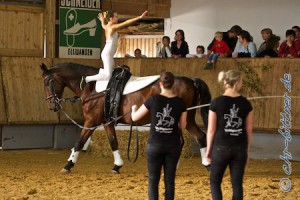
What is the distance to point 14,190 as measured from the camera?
877cm

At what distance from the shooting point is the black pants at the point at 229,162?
6.22 m

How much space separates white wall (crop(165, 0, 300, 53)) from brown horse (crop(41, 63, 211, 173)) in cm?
516

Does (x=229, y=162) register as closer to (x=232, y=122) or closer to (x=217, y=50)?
(x=232, y=122)

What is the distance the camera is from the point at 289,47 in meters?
13.0

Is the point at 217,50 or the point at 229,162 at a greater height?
the point at 217,50

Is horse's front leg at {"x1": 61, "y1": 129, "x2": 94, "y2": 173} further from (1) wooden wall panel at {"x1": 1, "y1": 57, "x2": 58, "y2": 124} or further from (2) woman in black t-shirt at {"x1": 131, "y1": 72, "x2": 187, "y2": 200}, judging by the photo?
(2) woman in black t-shirt at {"x1": 131, "y1": 72, "x2": 187, "y2": 200}

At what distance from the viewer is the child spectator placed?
13.5 metres

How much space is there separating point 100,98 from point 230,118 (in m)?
5.25

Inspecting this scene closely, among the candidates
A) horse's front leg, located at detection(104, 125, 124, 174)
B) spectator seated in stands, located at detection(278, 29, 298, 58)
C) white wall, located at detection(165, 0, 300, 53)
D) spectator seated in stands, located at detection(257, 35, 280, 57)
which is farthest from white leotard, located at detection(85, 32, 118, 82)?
white wall, located at detection(165, 0, 300, 53)

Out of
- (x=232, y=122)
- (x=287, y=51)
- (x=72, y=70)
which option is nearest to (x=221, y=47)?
(x=287, y=51)

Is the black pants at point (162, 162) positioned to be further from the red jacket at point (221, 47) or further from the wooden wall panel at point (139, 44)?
the wooden wall panel at point (139, 44)

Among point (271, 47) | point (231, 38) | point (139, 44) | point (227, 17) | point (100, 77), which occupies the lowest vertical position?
point (100, 77)

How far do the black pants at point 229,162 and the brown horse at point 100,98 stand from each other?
4215mm

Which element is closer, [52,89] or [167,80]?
[167,80]
